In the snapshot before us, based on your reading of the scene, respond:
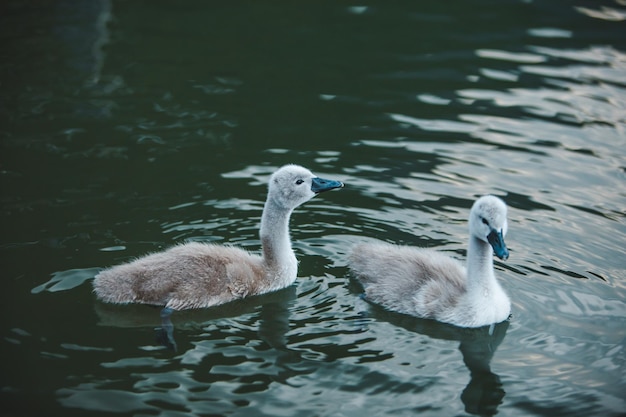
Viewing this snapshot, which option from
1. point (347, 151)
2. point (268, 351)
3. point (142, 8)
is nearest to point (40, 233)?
point (268, 351)

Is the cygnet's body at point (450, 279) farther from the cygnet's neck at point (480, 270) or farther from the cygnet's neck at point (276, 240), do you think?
the cygnet's neck at point (276, 240)

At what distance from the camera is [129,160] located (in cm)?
1080

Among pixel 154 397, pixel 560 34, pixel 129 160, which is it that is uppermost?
pixel 560 34

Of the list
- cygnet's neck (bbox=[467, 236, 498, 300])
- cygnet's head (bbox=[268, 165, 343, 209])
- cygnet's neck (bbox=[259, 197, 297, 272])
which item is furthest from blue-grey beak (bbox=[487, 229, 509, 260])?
cygnet's neck (bbox=[259, 197, 297, 272])

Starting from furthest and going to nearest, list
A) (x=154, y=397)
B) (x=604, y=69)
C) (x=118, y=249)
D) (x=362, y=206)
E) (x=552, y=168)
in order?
(x=604, y=69) → (x=552, y=168) → (x=362, y=206) → (x=118, y=249) → (x=154, y=397)

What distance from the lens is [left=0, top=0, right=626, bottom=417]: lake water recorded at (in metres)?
6.85

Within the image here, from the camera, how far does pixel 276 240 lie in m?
8.24

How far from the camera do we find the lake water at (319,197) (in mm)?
6848

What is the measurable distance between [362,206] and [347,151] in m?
1.50

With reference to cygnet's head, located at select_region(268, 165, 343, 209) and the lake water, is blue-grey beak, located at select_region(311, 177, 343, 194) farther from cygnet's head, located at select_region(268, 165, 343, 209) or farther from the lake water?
the lake water

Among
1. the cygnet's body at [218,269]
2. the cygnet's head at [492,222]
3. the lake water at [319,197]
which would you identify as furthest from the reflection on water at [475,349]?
the cygnet's body at [218,269]

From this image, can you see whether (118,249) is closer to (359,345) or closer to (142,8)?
(359,345)

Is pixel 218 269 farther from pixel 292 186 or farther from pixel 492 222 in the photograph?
pixel 492 222

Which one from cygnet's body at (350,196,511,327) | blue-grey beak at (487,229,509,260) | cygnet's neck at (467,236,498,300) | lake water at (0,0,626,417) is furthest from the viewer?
cygnet's neck at (467,236,498,300)
